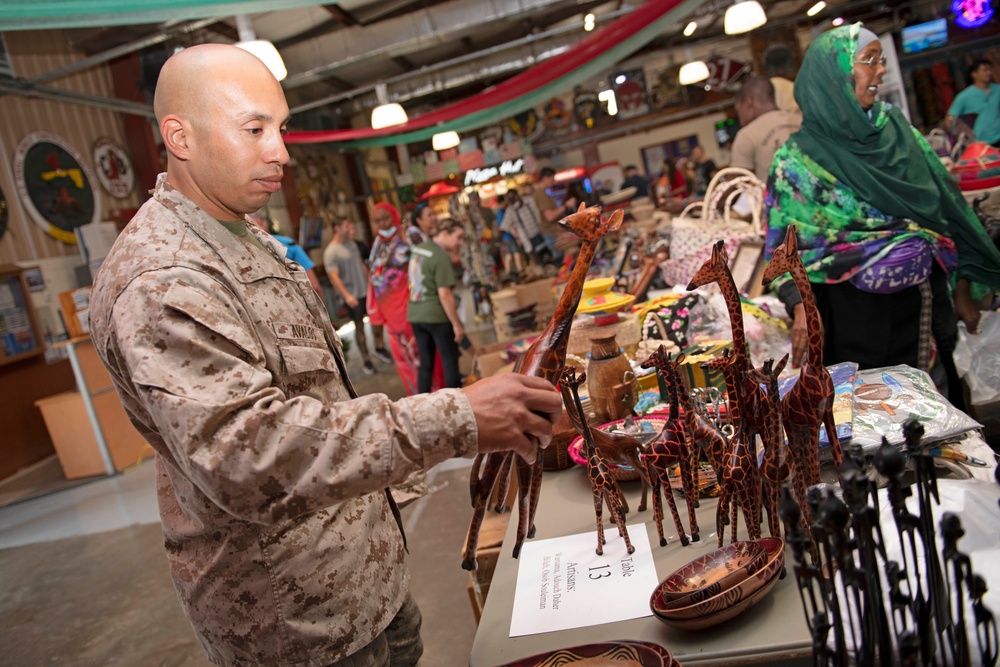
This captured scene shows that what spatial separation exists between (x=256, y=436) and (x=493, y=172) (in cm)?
1175

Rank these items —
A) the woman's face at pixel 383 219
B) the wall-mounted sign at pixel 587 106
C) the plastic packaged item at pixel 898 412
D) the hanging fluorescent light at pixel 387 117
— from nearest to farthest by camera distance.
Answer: the plastic packaged item at pixel 898 412
the woman's face at pixel 383 219
the hanging fluorescent light at pixel 387 117
the wall-mounted sign at pixel 587 106

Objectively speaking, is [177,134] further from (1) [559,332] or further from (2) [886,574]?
(2) [886,574]

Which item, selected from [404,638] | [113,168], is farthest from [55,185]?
[404,638]

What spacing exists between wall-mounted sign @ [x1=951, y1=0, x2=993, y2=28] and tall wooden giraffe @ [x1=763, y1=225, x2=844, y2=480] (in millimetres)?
13436

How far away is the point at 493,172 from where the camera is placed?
40.3 feet

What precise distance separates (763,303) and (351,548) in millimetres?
2229

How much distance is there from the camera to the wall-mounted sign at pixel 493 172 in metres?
12.1

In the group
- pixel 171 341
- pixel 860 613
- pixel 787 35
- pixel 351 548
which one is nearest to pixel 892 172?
pixel 860 613

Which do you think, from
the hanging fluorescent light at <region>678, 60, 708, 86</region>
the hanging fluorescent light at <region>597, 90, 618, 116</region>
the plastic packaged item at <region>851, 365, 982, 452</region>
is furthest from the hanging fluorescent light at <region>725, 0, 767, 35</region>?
the plastic packaged item at <region>851, 365, 982, 452</region>

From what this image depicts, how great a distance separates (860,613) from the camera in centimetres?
84

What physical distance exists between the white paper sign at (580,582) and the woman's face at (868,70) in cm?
161

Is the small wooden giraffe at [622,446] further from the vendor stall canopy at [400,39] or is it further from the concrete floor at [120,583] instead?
the vendor stall canopy at [400,39]

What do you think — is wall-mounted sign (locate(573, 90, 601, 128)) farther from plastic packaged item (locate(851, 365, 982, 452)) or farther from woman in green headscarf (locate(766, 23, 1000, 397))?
plastic packaged item (locate(851, 365, 982, 452))

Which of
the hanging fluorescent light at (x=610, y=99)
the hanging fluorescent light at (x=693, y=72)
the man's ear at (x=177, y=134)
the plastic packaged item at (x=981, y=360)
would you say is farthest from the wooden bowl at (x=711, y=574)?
the hanging fluorescent light at (x=610, y=99)
